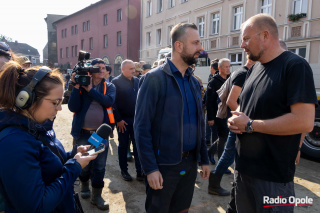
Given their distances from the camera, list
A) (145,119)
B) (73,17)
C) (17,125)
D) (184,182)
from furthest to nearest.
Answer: (73,17)
(184,182)
(145,119)
(17,125)

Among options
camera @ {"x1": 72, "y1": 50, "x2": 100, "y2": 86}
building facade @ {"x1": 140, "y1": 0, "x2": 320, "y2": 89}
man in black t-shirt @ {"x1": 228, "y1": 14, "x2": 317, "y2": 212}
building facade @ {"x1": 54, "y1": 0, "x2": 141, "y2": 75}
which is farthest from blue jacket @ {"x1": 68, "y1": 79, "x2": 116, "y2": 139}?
building facade @ {"x1": 54, "y1": 0, "x2": 141, "y2": 75}

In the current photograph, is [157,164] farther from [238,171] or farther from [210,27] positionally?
[210,27]

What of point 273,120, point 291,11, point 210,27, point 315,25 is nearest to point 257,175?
point 273,120

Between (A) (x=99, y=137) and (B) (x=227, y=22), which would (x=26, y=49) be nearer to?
(B) (x=227, y=22)

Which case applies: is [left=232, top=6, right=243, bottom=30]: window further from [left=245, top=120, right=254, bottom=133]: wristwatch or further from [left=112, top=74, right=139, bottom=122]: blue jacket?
[left=245, top=120, right=254, bottom=133]: wristwatch

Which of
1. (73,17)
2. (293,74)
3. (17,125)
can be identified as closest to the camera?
(17,125)

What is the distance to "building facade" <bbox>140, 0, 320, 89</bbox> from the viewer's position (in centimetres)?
1136

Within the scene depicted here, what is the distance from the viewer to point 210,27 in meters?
17.1

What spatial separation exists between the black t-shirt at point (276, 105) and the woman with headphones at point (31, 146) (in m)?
1.31

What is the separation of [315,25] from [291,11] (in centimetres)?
165

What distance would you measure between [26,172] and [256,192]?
162cm

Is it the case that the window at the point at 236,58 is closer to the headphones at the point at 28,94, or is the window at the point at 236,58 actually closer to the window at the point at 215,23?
the window at the point at 215,23

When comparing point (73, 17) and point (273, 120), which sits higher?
point (73, 17)

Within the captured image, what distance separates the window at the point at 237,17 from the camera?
49.1 ft
